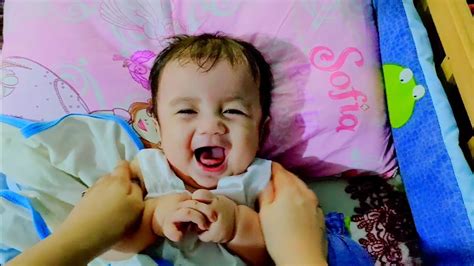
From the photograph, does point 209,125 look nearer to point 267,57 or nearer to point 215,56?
point 215,56

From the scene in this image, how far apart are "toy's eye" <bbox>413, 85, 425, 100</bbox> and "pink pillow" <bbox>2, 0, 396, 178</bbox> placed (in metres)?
0.06

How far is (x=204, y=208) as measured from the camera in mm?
960

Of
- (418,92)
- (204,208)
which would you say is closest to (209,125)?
(204,208)

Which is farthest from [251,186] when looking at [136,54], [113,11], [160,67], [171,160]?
[113,11]

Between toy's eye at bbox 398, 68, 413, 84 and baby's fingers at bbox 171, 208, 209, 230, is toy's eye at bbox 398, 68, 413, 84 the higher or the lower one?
the higher one

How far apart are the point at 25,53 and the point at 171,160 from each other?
35cm

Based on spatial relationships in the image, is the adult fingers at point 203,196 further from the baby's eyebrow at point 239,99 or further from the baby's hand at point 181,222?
the baby's eyebrow at point 239,99

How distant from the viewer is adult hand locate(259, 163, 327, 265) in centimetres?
96

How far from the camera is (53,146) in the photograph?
3.64ft

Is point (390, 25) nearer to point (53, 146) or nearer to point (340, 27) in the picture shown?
point (340, 27)

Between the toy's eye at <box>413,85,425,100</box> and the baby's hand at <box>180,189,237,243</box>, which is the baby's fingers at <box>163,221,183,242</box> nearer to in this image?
the baby's hand at <box>180,189,237,243</box>

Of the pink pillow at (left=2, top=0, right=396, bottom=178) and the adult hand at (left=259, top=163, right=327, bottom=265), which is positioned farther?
the pink pillow at (left=2, top=0, right=396, bottom=178)

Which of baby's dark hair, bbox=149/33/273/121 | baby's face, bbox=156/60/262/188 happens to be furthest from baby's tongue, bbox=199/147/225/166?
baby's dark hair, bbox=149/33/273/121

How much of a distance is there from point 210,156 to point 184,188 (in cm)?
A: 6
